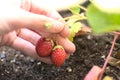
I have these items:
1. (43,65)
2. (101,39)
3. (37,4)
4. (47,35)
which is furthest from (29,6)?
(101,39)

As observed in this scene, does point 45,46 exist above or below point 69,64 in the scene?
above

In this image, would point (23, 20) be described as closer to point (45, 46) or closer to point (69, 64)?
point (45, 46)

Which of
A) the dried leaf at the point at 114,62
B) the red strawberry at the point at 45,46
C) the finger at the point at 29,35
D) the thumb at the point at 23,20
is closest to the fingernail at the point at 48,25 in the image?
the thumb at the point at 23,20

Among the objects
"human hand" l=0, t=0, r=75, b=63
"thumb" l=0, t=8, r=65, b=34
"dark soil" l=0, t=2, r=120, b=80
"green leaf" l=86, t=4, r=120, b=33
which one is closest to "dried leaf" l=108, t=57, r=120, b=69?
"dark soil" l=0, t=2, r=120, b=80

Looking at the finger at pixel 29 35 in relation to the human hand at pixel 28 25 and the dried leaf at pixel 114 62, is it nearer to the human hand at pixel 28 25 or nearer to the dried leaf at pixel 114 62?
the human hand at pixel 28 25

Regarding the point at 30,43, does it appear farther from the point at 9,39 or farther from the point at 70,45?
the point at 70,45

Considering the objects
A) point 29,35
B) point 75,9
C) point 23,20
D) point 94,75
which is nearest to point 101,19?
point 23,20

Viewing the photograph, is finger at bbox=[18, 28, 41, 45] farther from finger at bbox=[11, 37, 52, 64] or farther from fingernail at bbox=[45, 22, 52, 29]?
fingernail at bbox=[45, 22, 52, 29]
